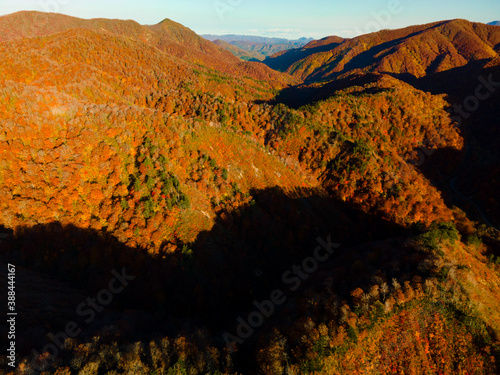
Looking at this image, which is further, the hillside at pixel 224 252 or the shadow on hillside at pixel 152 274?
the shadow on hillside at pixel 152 274

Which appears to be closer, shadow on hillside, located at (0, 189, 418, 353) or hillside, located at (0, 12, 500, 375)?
hillside, located at (0, 12, 500, 375)

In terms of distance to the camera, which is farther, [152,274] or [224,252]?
[224,252]

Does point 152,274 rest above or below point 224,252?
below

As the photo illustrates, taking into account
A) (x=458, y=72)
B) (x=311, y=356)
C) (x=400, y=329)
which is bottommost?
(x=311, y=356)

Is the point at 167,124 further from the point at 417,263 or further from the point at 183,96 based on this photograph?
the point at 183,96

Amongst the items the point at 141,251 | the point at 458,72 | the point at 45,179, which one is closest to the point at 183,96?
the point at 45,179
